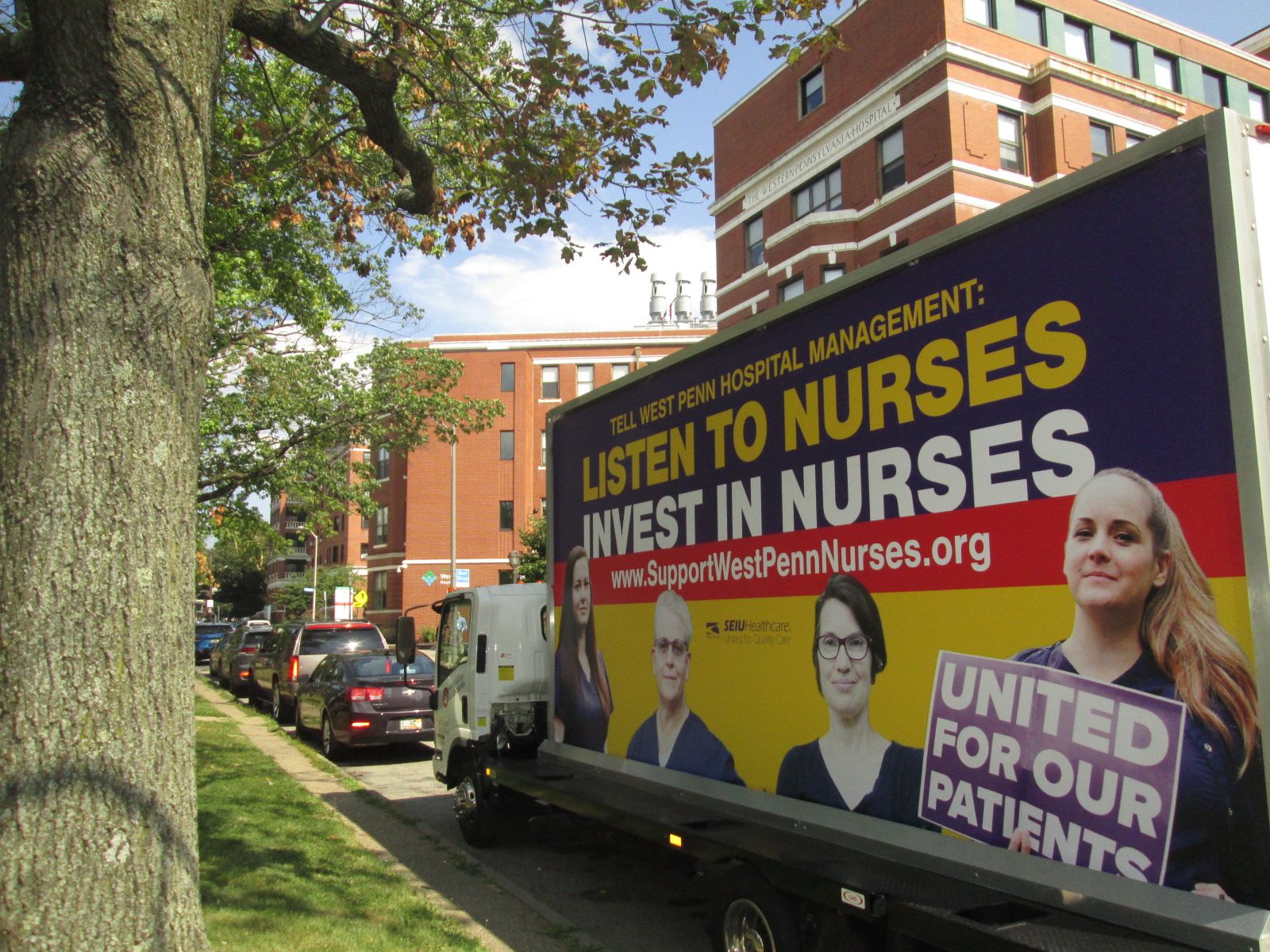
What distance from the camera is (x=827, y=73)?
2914 centimetres

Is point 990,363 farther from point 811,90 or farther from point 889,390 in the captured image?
point 811,90

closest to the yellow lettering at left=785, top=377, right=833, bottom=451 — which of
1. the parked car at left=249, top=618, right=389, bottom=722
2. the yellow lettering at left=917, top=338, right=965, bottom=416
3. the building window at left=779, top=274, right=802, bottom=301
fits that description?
the yellow lettering at left=917, top=338, right=965, bottom=416

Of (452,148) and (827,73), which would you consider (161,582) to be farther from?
(827,73)

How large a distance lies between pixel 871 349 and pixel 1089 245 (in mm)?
1126

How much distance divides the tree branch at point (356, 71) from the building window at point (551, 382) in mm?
44739

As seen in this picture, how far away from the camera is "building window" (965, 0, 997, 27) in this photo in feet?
83.4

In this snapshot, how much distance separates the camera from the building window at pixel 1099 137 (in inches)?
1025

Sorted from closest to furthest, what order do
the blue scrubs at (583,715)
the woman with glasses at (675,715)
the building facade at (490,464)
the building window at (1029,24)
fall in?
the woman with glasses at (675,715)
the blue scrubs at (583,715)
the building window at (1029,24)
the building facade at (490,464)

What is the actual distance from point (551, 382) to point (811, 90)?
26.3 meters

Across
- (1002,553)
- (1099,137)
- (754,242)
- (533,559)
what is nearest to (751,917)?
(1002,553)

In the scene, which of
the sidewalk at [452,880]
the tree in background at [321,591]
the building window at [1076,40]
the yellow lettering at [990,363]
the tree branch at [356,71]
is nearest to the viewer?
the yellow lettering at [990,363]

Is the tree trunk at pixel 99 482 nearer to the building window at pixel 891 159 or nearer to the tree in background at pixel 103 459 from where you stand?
the tree in background at pixel 103 459

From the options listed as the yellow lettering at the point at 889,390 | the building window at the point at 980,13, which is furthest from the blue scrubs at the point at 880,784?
the building window at the point at 980,13

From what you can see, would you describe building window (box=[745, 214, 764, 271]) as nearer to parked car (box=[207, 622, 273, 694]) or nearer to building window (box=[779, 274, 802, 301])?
building window (box=[779, 274, 802, 301])
